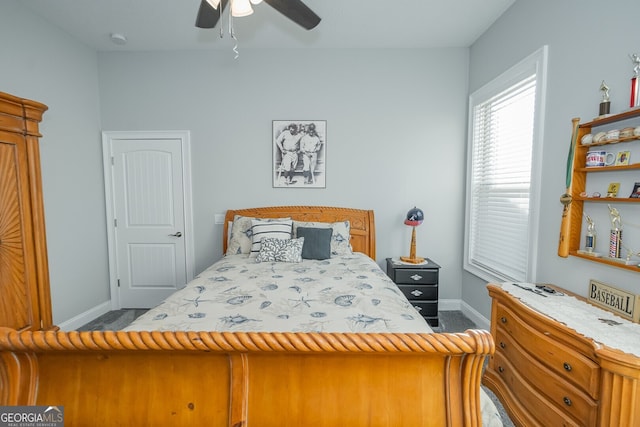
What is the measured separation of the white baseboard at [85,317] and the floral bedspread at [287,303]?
5.82 feet

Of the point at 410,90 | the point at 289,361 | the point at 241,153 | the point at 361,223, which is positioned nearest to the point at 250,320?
the point at 289,361

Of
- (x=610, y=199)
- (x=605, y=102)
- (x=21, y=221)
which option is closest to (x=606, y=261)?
(x=610, y=199)

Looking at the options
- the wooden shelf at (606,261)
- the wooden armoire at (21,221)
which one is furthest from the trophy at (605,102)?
the wooden armoire at (21,221)

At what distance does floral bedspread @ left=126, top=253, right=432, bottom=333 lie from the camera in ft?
4.46

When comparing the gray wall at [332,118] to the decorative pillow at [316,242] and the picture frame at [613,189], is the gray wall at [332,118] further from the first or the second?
the picture frame at [613,189]

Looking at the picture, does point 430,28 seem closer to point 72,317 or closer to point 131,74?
point 131,74

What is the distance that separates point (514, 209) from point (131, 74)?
13.6ft

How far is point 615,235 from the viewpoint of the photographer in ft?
4.98

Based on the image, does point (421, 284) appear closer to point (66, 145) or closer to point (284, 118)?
point (284, 118)

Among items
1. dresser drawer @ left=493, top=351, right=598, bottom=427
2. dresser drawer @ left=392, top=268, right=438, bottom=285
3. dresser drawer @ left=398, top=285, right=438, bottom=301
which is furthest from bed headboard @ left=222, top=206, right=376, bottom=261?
dresser drawer @ left=493, top=351, right=598, bottom=427

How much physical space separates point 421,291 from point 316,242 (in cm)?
118

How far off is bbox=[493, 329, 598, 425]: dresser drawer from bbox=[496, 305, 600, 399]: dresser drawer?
0.03 m

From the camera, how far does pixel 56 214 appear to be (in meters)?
2.70

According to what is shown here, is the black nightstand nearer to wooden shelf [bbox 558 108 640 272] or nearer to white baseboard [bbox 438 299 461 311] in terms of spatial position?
white baseboard [bbox 438 299 461 311]
